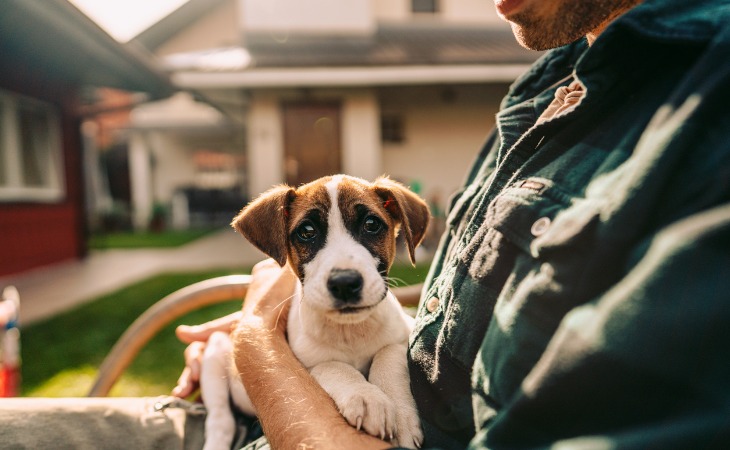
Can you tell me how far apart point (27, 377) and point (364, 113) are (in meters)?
10.6

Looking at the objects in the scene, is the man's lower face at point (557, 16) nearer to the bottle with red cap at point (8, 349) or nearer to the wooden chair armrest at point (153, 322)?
the wooden chair armrest at point (153, 322)

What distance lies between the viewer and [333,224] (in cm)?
227

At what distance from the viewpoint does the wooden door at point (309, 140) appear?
45.3ft

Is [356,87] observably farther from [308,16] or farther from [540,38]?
[540,38]

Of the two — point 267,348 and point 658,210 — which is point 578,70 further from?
point 267,348

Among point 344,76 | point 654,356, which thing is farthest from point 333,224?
point 344,76

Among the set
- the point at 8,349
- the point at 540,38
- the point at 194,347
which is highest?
the point at 540,38

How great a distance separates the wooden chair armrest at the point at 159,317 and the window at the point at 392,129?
41.4 ft

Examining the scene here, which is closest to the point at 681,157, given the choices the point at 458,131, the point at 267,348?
the point at 267,348

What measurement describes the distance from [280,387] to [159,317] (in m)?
1.10

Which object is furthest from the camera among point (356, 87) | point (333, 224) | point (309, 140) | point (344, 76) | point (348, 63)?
point (309, 140)

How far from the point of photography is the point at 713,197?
2.94ft

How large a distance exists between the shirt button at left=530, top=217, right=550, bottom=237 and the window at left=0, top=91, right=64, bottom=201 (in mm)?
10173

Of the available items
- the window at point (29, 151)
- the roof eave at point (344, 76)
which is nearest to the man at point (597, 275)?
the window at point (29, 151)
